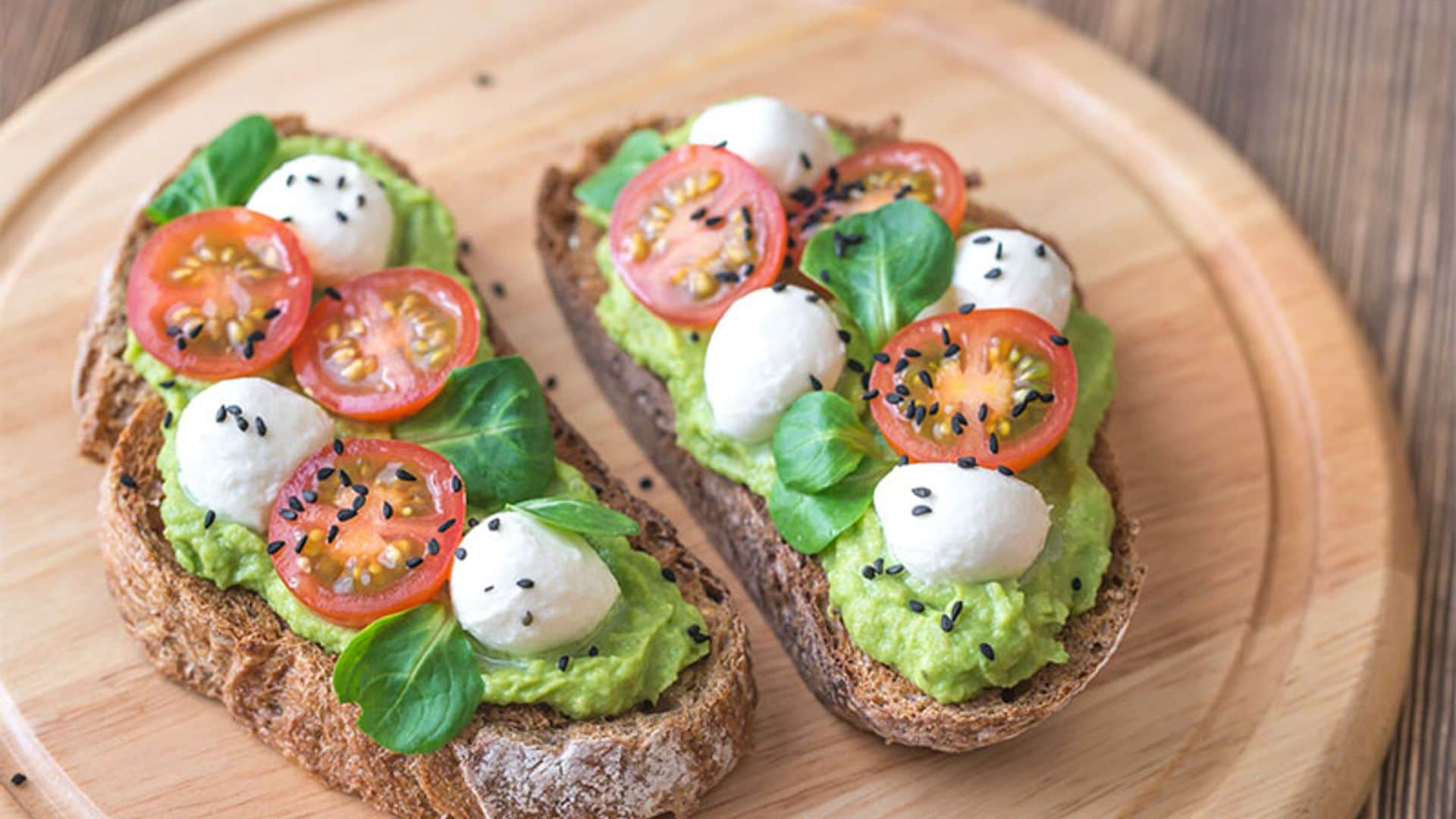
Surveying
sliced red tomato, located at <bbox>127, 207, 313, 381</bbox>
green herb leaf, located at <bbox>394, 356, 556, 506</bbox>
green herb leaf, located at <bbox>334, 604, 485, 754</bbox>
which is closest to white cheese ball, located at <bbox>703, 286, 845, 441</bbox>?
green herb leaf, located at <bbox>394, 356, 556, 506</bbox>

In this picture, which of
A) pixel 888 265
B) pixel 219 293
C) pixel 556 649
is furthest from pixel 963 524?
pixel 219 293

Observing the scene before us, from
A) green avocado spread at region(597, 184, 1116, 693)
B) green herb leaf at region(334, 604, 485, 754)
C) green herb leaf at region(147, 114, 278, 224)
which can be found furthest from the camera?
green herb leaf at region(147, 114, 278, 224)

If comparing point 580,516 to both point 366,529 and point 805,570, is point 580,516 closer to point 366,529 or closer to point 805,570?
point 366,529

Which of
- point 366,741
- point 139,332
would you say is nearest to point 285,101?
point 139,332

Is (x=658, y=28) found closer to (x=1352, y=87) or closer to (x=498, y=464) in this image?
(x=498, y=464)

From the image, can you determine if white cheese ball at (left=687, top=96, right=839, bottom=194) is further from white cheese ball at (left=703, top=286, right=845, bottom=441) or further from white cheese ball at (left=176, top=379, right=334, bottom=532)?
white cheese ball at (left=176, top=379, right=334, bottom=532)
